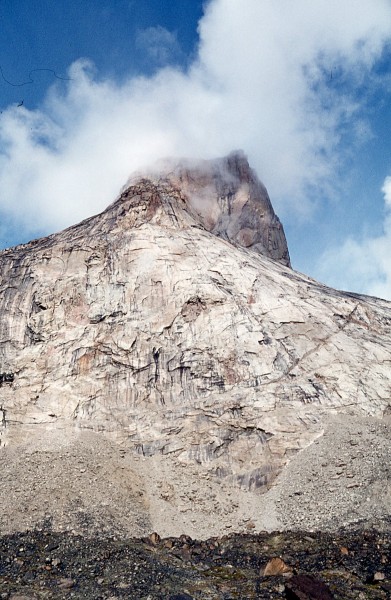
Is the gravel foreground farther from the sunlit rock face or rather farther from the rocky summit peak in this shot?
the rocky summit peak

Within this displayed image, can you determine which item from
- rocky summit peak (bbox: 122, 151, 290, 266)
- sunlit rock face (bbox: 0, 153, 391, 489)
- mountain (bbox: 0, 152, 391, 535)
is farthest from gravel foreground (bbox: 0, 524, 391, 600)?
rocky summit peak (bbox: 122, 151, 290, 266)

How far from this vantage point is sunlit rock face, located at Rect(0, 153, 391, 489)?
99.8 feet

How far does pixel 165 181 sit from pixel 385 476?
42.2 metres

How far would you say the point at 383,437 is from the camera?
27547mm

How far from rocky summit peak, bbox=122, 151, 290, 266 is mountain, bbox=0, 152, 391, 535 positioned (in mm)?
10439

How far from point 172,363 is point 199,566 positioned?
1631cm

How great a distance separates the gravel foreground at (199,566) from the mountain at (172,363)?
265 centimetres

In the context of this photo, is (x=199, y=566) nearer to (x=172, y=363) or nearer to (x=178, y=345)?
(x=172, y=363)

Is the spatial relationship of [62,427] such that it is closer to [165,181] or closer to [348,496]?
[348,496]

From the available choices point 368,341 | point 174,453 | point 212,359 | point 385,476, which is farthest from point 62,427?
point 368,341

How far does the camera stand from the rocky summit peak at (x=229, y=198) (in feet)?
186

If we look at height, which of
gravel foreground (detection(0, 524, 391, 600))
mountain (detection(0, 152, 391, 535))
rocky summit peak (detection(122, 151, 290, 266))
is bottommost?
gravel foreground (detection(0, 524, 391, 600))

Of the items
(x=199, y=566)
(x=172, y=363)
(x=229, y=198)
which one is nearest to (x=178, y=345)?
(x=172, y=363)

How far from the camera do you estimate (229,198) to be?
2363 inches
